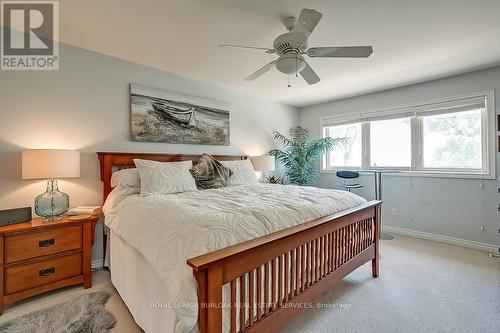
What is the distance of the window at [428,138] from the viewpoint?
10.4ft

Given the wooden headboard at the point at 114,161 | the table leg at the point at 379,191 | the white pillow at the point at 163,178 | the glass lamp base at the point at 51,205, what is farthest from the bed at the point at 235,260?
the table leg at the point at 379,191

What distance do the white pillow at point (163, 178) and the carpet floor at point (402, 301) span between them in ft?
3.21

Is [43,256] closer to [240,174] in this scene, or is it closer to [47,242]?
[47,242]

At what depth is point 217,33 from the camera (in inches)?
89.2

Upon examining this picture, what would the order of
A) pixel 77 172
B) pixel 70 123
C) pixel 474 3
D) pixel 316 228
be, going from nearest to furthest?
pixel 316 228 → pixel 474 3 → pixel 77 172 → pixel 70 123

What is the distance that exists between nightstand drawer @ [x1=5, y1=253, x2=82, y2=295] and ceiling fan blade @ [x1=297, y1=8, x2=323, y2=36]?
2737 millimetres

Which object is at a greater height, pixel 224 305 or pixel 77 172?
pixel 77 172

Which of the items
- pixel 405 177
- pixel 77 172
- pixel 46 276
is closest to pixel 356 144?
pixel 405 177

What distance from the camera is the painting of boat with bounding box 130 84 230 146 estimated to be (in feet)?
9.75

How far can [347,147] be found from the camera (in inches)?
180

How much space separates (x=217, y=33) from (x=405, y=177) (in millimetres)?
3518

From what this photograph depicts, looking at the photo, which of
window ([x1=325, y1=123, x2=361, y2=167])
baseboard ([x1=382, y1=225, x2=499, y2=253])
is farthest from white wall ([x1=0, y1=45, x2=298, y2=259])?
baseboard ([x1=382, y1=225, x2=499, y2=253])

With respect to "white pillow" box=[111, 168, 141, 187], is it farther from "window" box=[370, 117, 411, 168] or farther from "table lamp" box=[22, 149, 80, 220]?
"window" box=[370, 117, 411, 168]

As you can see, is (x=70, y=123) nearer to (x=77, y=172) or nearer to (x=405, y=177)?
(x=77, y=172)
